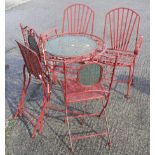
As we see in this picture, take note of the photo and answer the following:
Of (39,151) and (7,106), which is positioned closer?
(39,151)

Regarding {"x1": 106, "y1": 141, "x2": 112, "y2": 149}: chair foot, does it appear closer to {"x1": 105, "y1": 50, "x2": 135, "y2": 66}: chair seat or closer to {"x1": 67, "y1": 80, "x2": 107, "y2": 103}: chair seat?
{"x1": 67, "y1": 80, "x2": 107, "y2": 103}: chair seat

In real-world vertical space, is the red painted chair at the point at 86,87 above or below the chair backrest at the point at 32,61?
below

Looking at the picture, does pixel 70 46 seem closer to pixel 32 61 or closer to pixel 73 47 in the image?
A: pixel 73 47

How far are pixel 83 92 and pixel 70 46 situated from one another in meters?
0.85

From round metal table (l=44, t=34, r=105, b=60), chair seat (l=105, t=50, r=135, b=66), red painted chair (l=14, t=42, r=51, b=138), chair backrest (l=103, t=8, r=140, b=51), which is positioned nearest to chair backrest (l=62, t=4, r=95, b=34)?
chair backrest (l=103, t=8, r=140, b=51)

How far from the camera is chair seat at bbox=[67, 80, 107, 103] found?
11.7 ft

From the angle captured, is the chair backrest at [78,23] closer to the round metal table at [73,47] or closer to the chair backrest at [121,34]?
the chair backrest at [121,34]

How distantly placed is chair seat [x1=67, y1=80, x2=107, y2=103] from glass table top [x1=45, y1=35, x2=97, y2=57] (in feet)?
1.57

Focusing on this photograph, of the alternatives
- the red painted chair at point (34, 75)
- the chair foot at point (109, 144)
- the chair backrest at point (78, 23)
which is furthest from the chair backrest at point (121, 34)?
the chair foot at point (109, 144)

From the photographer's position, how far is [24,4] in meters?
12.4

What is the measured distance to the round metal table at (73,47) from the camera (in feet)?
12.6

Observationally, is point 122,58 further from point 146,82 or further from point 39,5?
point 39,5
